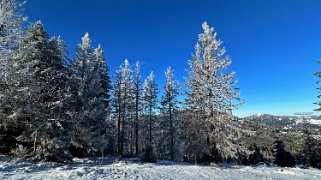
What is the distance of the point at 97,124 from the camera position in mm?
23281

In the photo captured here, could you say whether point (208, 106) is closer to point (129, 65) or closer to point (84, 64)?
point (84, 64)

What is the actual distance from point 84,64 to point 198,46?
11.4 metres

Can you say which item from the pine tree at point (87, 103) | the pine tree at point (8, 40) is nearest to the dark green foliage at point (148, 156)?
the pine tree at point (87, 103)

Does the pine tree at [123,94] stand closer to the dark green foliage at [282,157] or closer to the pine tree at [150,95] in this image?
the pine tree at [150,95]

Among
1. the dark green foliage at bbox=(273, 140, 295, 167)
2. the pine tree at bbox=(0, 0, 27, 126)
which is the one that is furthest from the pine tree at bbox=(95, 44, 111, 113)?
the dark green foliage at bbox=(273, 140, 295, 167)

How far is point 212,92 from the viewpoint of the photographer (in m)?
21.3

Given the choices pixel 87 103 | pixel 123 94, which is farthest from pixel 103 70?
pixel 87 103

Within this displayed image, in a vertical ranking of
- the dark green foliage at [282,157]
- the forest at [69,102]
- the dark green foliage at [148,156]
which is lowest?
the dark green foliage at [282,157]

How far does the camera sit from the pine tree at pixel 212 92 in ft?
66.9

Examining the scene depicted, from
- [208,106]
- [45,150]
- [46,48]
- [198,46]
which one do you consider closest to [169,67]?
[198,46]

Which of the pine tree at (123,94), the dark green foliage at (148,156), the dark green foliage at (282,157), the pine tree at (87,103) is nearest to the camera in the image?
the pine tree at (87,103)

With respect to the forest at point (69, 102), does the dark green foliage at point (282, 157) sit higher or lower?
lower

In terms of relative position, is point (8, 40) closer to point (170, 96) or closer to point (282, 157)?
point (170, 96)

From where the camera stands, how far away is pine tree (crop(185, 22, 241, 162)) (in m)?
20.4
